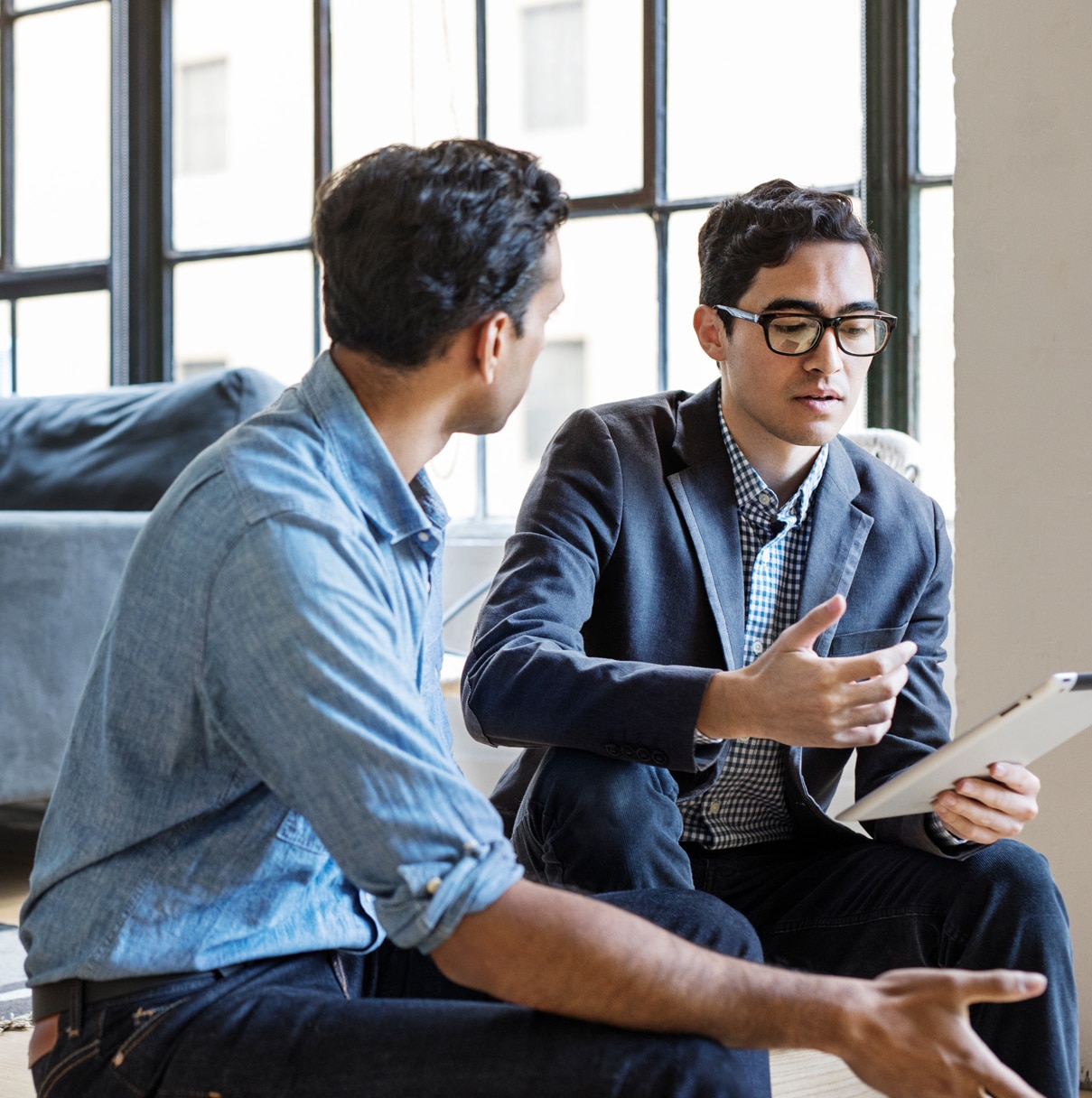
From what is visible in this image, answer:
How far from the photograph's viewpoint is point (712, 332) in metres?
1.76

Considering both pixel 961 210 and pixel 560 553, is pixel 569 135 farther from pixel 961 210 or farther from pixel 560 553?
pixel 560 553

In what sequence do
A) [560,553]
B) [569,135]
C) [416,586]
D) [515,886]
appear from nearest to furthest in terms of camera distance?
[515,886], [416,586], [560,553], [569,135]

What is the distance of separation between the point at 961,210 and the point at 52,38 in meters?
3.16

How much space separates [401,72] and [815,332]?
2208 mm

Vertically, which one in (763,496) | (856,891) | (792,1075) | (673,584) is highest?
(763,496)

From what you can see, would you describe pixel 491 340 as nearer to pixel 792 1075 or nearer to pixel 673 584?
pixel 673 584

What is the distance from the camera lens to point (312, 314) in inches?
145

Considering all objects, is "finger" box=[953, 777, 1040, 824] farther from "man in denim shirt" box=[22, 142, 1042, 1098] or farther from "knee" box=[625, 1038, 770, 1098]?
"knee" box=[625, 1038, 770, 1098]

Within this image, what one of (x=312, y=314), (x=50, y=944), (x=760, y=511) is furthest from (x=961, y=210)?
(x=312, y=314)

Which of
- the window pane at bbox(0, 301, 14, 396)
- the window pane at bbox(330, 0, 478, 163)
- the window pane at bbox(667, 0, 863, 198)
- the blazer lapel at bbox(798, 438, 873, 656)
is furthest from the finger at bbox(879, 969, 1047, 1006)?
Result: the window pane at bbox(0, 301, 14, 396)

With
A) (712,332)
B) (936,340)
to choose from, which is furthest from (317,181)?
(712,332)

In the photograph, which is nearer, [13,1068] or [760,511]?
[760,511]

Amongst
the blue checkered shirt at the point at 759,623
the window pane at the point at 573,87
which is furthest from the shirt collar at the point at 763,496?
the window pane at the point at 573,87

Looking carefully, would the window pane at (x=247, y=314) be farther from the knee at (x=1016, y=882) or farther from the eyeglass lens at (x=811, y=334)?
the knee at (x=1016, y=882)
